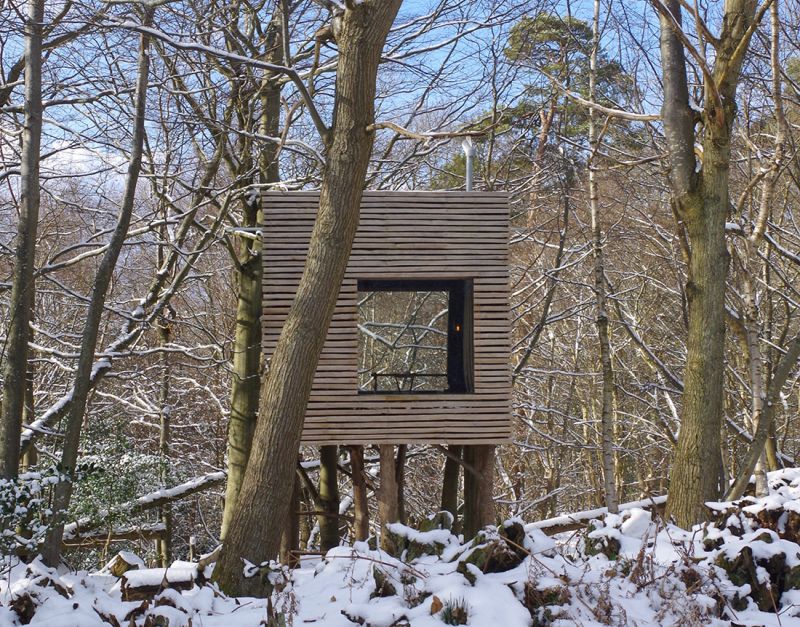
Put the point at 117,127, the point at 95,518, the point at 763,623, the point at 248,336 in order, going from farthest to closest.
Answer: the point at 248,336, the point at 117,127, the point at 95,518, the point at 763,623

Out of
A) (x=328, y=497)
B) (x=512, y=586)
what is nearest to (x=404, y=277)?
(x=328, y=497)

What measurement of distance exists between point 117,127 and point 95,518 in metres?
3.29

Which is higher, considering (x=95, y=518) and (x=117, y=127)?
(x=117, y=127)

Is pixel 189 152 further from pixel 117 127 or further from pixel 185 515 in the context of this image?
pixel 185 515

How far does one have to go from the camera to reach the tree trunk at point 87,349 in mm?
4973

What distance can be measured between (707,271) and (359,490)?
3541mm

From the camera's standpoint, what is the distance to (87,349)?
5332mm

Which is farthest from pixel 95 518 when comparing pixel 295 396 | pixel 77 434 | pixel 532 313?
pixel 532 313

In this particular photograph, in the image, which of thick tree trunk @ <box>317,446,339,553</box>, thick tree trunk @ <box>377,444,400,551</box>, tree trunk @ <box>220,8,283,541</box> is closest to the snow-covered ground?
thick tree trunk @ <box>377,444,400,551</box>

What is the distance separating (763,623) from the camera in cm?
237

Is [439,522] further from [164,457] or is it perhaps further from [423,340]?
[164,457]

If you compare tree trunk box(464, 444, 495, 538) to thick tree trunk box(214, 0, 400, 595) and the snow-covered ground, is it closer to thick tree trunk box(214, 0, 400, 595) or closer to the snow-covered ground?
thick tree trunk box(214, 0, 400, 595)

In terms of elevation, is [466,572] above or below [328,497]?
above

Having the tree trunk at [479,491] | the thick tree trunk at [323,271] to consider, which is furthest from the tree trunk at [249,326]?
the thick tree trunk at [323,271]
